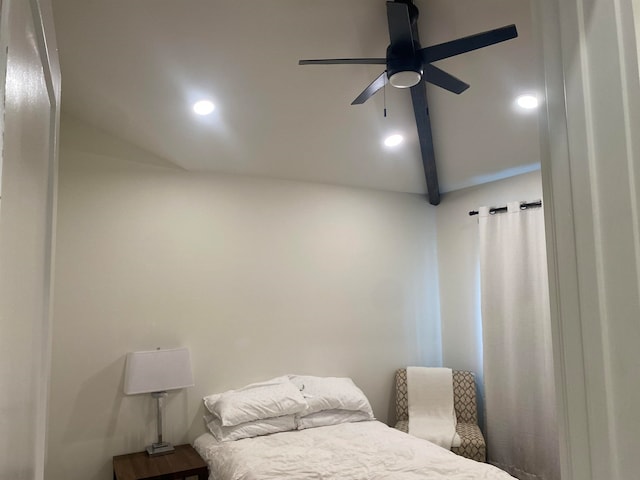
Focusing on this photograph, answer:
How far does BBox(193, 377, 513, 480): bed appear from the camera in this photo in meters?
2.63

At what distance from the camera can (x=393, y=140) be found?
12.4 ft

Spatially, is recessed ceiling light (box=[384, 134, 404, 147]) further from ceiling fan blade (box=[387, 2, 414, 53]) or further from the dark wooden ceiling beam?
ceiling fan blade (box=[387, 2, 414, 53])

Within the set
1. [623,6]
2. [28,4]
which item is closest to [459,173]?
[623,6]

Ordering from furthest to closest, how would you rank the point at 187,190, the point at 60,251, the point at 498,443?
the point at 498,443 < the point at 187,190 < the point at 60,251

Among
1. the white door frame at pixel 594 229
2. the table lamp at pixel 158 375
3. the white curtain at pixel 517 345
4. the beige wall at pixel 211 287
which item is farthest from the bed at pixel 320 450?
the white door frame at pixel 594 229

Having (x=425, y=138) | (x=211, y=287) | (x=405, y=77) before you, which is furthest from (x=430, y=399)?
(x=405, y=77)

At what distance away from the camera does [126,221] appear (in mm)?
3414

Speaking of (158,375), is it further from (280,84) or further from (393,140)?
(393,140)

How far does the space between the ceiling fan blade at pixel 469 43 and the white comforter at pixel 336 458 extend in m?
2.13

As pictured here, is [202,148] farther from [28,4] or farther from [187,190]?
[28,4]

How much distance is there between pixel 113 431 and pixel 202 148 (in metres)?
2.04

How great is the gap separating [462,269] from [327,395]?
1.83 m

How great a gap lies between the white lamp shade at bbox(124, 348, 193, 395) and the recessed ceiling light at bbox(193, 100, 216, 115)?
1.63 meters

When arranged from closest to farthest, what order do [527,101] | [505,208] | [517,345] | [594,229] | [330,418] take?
[594,229] → [527,101] → [330,418] → [517,345] → [505,208]
